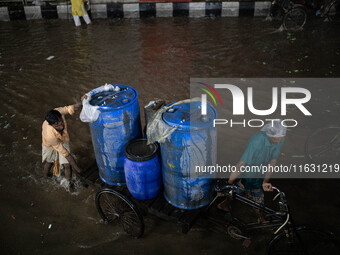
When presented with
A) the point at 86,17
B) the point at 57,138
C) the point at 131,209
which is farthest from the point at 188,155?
the point at 86,17

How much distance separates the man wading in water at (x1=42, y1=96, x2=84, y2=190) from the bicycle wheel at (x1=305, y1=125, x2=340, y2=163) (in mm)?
3477

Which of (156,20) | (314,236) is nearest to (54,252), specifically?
(314,236)

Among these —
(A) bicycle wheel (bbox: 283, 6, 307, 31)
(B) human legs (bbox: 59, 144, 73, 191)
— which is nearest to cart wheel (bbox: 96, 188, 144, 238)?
(B) human legs (bbox: 59, 144, 73, 191)

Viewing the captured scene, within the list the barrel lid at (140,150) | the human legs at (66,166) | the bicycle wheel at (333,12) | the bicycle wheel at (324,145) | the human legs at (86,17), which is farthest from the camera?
the human legs at (86,17)

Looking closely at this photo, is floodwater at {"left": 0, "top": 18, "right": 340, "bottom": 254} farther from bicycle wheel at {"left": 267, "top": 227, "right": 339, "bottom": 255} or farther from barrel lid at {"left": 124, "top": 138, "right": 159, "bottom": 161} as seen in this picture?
barrel lid at {"left": 124, "top": 138, "right": 159, "bottom": 161}

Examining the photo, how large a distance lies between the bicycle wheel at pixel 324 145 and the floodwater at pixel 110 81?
28 cm

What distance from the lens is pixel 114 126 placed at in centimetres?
305

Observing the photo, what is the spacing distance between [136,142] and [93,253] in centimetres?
142

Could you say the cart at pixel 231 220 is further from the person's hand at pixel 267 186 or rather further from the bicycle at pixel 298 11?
the bicycle at pixel 298 11

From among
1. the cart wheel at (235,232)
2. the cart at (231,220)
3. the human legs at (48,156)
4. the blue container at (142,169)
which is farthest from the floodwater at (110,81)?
the blue container at (142,169)

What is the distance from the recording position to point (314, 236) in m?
2.81

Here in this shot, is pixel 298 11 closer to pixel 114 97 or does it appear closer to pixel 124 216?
pixel 114 97

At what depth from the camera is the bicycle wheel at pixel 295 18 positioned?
918cm

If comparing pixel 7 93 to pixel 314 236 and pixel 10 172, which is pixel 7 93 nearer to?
pixel 10 172
